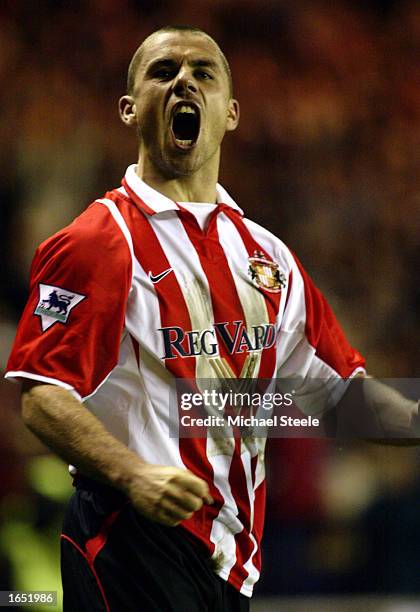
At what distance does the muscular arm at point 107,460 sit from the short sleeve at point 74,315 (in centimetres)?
4

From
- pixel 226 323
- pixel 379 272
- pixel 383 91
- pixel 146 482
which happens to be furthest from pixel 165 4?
pixel 146 482

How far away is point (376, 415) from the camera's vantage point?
1633 mm

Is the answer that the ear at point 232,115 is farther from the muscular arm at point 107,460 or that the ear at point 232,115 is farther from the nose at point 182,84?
the muscular arm at point 107,460

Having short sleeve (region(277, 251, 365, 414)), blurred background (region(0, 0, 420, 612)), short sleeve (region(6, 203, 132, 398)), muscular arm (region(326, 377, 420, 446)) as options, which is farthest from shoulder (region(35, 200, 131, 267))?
blurred background (region(0, 0, 420, 612))

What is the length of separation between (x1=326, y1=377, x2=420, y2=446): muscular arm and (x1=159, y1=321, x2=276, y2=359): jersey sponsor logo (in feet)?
0.66

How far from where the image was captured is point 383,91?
270cm

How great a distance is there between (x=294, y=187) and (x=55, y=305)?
1369 millimetres

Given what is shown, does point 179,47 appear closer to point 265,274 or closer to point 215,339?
point 265,274

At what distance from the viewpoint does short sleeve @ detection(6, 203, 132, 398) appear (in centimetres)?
134

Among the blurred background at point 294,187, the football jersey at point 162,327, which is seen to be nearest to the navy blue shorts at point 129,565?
the football jersey at point 162,327

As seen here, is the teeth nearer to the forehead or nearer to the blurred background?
the forehead

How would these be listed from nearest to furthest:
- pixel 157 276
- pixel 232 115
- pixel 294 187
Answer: pixel 157 276 → pixel 232 115 → pixel 294 187

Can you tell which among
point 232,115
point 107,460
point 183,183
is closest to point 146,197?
point 183,183

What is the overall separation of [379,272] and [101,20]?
3.30 ft
